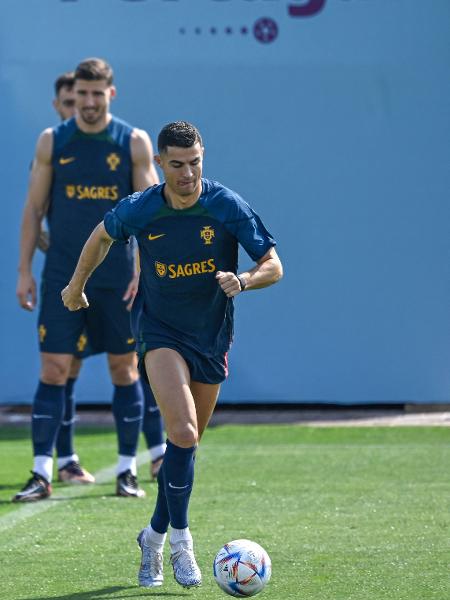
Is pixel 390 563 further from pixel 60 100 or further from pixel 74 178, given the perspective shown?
pixel 60 100

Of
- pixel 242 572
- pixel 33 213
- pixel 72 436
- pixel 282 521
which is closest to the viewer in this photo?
pixel 242 572

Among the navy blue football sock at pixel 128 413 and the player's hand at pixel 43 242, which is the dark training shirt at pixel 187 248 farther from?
the player's hand at pixel 43 242

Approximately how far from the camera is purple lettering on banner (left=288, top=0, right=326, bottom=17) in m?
12.3

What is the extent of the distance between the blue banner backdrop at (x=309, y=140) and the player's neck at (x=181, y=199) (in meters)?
6.39

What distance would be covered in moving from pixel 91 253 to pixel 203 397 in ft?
2.63

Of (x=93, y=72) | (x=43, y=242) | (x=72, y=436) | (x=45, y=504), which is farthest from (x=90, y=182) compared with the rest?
(x=45, y=504)

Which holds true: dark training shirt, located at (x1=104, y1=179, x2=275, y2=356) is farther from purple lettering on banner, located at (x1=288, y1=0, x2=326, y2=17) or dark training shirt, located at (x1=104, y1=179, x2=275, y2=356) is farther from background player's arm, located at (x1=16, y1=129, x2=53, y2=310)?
purple lettering on banner, located at (x1=288, y1=0, x2=326, y2=17)

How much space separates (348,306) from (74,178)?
4.64 m

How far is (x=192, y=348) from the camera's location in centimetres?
614

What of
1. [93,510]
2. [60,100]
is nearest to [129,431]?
[93,510]

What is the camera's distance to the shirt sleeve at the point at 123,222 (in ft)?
20.0

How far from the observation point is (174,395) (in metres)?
5.91

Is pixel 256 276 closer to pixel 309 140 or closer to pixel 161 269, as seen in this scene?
pixel 161 269

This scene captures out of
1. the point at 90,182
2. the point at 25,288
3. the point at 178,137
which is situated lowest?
the point at 25,288
